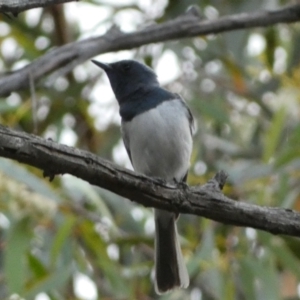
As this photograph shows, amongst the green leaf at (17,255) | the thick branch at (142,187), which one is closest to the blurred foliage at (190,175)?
the green leaf at (17,255)

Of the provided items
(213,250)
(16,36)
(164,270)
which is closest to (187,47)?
(16,36)

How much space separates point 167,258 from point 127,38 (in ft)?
2.99

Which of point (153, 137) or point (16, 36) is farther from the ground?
point (153, 137)

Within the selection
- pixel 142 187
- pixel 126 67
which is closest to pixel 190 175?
pixel 126 67

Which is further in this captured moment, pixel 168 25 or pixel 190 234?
pixel 190 234

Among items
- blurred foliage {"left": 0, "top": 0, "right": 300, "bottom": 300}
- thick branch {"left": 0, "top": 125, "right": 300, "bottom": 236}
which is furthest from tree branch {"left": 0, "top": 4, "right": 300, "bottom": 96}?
thick branch {"left": 0, "top": 125, "right": 300, "bottom": 236}

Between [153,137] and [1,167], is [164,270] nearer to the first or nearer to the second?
[153,137]

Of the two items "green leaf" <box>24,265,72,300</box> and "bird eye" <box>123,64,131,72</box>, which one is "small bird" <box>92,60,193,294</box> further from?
"green leaf" <box>24,265,72,300</box>

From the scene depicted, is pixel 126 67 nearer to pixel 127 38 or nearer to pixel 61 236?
pixel 127 38

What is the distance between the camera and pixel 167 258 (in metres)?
3.38

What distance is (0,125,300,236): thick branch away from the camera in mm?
2107

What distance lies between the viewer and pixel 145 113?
3184 millimetres

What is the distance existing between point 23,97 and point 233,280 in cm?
165

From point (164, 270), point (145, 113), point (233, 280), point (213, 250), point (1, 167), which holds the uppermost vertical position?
point (145, 113)
